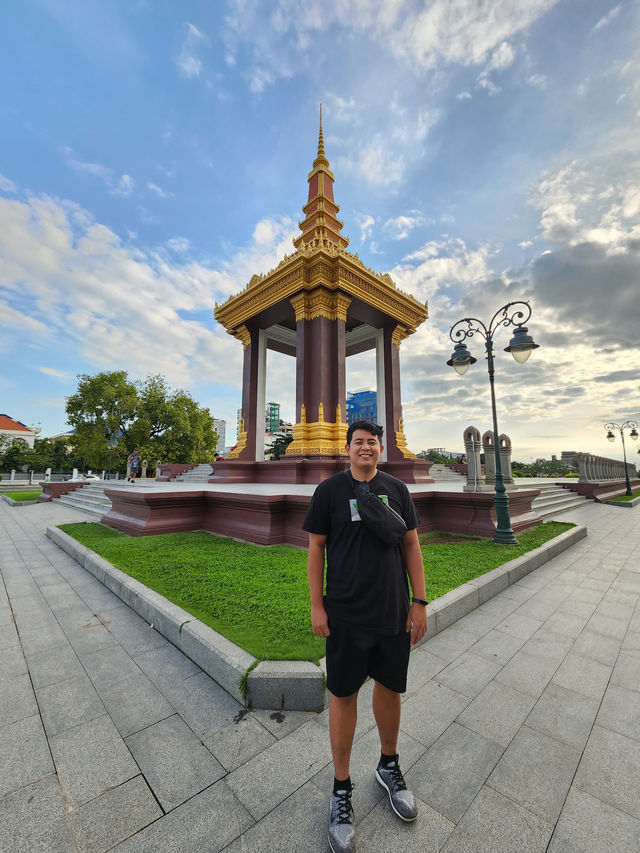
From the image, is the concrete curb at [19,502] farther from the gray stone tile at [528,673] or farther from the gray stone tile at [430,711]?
the gray stone tile at [528,673]

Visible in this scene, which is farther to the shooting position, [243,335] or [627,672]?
[243,335]

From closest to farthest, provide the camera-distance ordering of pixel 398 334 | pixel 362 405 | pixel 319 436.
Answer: pixel 319 436 < pixel 398 334 < pixel 362 405

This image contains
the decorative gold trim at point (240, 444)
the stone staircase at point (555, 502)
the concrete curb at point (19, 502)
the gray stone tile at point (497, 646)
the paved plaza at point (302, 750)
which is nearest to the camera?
the paved plaza at point (302, 750)

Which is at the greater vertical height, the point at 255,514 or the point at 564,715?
the point at 255,514

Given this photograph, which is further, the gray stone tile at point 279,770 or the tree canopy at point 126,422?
the tree canopy at point 126,422

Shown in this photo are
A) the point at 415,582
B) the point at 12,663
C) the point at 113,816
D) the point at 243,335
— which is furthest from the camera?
the point at 243,335

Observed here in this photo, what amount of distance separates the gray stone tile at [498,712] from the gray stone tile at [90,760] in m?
2.05

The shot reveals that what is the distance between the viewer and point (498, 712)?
2396 millimetres

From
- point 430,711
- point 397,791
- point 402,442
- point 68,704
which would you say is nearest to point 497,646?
point 430,711

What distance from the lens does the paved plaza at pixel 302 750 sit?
1598 millimetres

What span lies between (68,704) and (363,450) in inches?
108

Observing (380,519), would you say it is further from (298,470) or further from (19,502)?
(19,502)

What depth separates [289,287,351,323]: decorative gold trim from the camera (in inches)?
527

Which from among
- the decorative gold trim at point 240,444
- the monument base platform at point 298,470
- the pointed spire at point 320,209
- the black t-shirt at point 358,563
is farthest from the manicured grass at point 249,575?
the pointed spire at point 320,209
